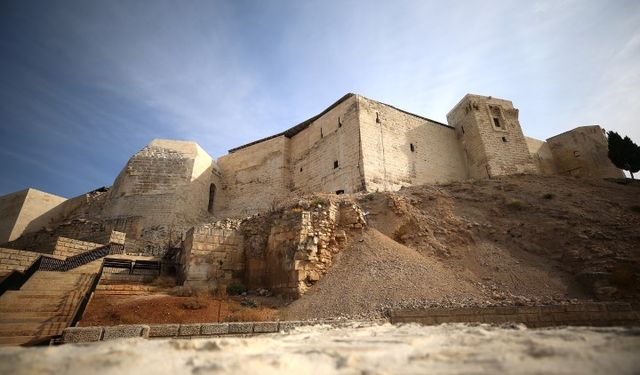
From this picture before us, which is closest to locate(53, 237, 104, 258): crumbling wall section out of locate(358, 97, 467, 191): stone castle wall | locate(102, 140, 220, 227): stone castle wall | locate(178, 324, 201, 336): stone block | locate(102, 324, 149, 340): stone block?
locate(102, 140, 220, 227): stone castle wall

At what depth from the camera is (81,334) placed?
4621 mm

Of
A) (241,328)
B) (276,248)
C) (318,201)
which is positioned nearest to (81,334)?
(241,328)

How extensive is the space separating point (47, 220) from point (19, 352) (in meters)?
30.3

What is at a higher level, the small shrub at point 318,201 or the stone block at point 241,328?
the small shrub at point 318,201

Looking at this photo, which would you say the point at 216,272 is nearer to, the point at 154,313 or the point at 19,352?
the point at 154,313

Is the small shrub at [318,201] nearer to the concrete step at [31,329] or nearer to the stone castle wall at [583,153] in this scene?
the concrete step at [31,329]

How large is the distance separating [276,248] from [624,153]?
25.5m

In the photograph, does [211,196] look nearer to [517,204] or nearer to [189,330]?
[517,204]

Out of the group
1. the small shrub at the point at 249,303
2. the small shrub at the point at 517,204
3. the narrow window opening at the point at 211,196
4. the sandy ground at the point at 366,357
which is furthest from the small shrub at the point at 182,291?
the narrow window opening at the point at 211,196

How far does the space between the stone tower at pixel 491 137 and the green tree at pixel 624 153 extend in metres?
6.46

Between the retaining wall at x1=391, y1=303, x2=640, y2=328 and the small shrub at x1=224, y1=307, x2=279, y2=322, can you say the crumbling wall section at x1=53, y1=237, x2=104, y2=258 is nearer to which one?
the small shrub at x1=224, y1=307, x2=279, y2=322

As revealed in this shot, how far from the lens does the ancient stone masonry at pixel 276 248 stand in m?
9.58

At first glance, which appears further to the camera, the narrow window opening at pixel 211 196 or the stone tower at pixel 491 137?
the narrow window opening at pixel 211 196

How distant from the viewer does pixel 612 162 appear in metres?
22.4
